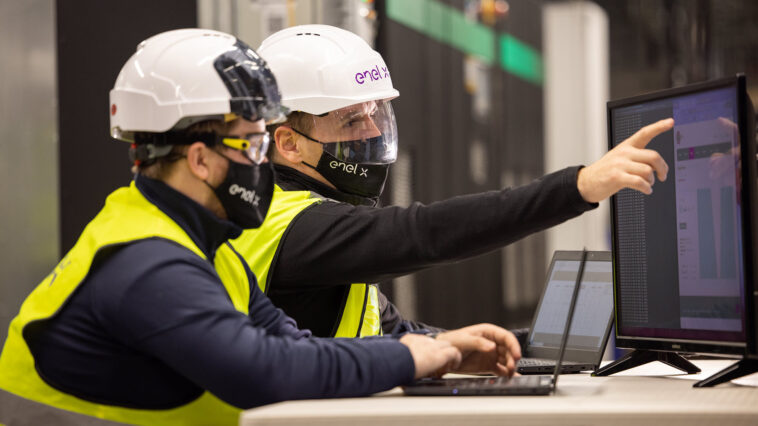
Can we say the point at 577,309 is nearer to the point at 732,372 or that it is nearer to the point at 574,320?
the point at 574,320

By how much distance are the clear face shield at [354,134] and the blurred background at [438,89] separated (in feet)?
2.98

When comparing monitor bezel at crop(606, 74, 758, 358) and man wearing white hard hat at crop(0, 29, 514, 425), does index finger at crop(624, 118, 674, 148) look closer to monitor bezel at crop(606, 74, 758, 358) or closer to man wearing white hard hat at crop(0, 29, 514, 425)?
monitor bezel at crop(606, 74, 758, 358)

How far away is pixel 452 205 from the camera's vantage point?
1880 millimetres

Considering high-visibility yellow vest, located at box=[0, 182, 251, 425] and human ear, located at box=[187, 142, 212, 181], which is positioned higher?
human ear, located at box=[187, 142, 212, 181]

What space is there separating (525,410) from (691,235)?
2.18ft

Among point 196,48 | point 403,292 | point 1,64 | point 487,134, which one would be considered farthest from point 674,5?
point 196,48

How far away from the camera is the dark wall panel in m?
2.93

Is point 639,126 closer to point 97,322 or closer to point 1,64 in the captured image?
point 97,322

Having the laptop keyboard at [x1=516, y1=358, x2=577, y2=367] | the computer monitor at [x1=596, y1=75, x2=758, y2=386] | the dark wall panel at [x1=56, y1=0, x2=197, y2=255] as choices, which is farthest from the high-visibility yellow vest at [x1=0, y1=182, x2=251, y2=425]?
the dark wall panel at [x1=56, y1=0, x2=197, y2=255]

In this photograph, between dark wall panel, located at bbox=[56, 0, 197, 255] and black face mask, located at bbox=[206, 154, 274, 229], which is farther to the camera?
dark wall panel, located at bbox=[56, 0, 197, 255]

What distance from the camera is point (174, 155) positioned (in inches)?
64.6

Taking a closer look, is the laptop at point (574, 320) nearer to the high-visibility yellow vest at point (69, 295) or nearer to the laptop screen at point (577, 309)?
the laptop screen at point (577, 309)

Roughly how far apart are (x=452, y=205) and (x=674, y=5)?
26.1ft

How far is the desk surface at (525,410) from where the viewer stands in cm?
131
